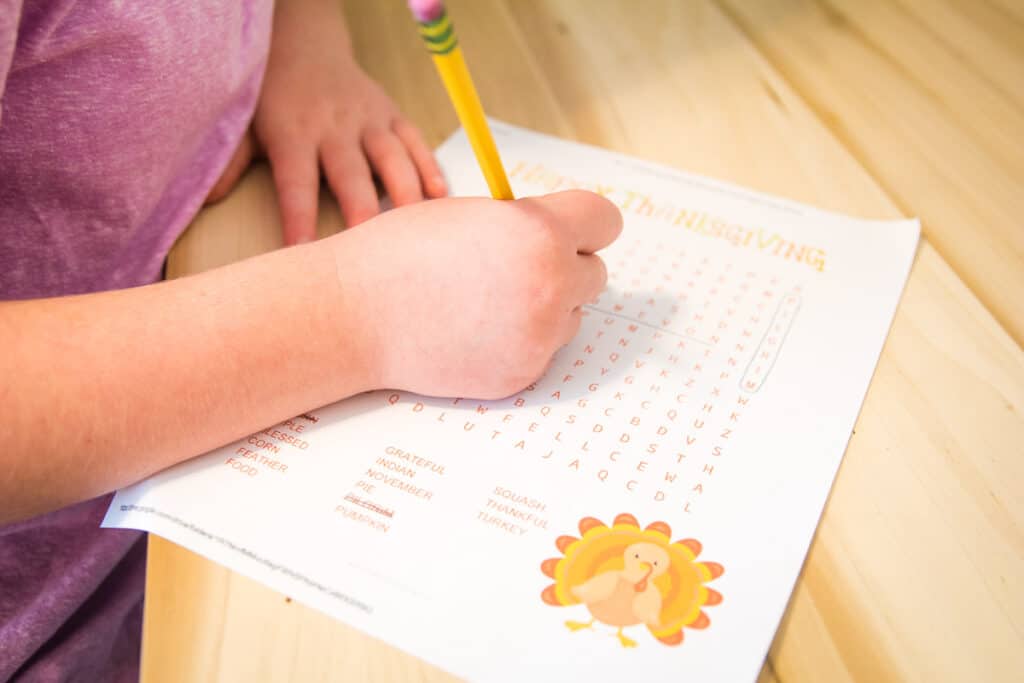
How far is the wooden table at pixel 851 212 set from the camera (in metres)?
0.32

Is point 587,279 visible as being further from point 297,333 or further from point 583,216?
point 297,333

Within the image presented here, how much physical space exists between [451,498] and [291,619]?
0.09 m

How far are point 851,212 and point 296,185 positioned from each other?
14.5 inches

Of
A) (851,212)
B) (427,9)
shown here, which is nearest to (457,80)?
(427,9)

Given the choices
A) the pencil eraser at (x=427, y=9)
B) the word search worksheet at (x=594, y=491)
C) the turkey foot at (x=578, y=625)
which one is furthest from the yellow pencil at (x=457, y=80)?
the turkey foot at (x=578, y=625)

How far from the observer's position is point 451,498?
359 mm

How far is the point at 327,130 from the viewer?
55cm

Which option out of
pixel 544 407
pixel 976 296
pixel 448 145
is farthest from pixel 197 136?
pixel 976 296

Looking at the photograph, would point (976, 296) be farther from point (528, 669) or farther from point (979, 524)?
point (528, 669)

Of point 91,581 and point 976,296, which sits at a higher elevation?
point 976,296

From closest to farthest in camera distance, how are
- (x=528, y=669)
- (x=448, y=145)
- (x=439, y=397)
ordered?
(x=528, y=669) < (x=439, y=397) < (x=448, y=145)

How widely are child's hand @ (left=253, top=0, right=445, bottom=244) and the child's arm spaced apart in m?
0.10

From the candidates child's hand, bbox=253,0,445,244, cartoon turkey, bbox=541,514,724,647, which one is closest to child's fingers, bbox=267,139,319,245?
child's hand, bbox=253,0,445,244

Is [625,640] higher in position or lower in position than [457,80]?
lower
